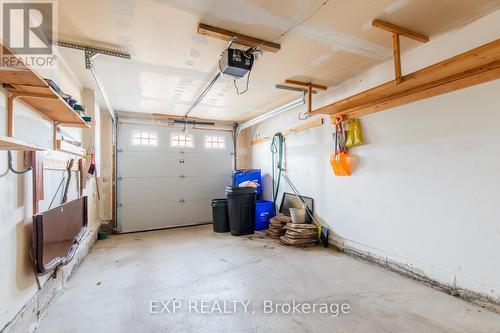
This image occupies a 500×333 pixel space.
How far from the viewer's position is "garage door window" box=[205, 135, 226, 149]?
6109 mm

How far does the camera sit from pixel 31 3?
1826mm

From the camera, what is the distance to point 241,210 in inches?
187

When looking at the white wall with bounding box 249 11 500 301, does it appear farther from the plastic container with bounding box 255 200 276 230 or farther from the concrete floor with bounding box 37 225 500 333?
the plastic container with bounding box 255 200 276 230

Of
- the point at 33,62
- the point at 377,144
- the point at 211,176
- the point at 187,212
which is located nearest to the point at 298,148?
the point at 377,144

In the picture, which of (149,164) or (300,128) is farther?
(149,164)

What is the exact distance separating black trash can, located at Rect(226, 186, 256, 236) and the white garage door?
1382 millimetres

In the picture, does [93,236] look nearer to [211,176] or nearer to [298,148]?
[211,176]

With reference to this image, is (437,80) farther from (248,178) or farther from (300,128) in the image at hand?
(248,178)

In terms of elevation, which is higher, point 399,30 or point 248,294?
point 399,30

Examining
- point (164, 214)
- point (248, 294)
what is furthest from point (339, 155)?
point (164, 214)

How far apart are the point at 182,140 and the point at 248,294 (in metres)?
4.19

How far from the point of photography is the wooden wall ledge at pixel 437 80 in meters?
1.96

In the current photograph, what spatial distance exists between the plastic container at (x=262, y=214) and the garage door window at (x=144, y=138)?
8.82ft

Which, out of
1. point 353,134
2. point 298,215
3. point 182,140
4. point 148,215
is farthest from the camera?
point 182,140
